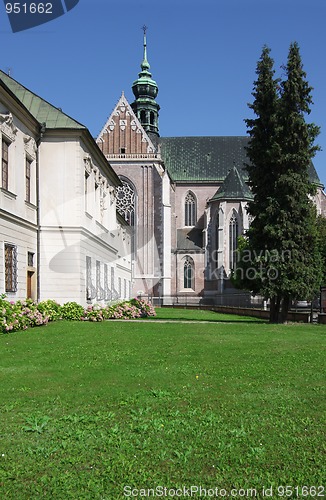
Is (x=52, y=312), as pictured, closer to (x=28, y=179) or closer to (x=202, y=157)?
(x=28, y=179)

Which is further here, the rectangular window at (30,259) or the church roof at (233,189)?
the church roof at (233,189)

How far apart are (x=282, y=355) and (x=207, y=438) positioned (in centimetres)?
636

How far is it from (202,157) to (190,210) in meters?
8.35

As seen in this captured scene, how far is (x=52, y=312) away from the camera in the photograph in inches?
793

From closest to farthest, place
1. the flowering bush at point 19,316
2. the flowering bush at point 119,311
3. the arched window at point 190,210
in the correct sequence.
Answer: the flowering bush at point 19,316 → the flowering bush at point 119,311 → the arched window at point 190,210

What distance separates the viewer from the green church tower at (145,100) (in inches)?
2810

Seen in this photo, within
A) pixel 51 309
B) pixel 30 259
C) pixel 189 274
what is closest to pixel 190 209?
pixel 189 274

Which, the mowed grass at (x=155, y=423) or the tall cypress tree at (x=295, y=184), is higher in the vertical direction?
the tall cypress tree at (x=295, y=184)

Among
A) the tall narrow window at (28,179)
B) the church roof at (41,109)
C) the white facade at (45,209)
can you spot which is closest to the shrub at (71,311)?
the white facade at (45,209)

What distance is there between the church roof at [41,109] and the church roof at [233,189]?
44.9m

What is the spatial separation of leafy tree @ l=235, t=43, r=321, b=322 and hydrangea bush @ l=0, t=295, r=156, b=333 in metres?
6.12

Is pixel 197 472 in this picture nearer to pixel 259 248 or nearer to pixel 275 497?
pixel 275 497

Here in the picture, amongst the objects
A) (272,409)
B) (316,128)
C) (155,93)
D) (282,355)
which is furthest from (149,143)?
(272,409)

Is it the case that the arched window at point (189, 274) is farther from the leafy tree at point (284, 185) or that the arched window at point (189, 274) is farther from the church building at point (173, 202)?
the leafy tree at point (284, 185)
